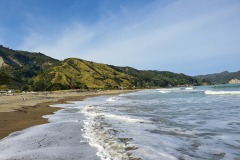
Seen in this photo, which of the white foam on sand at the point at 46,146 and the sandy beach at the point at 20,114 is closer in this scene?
the white foam on sand at the point at 46,146

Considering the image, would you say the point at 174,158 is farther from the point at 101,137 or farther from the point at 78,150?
the point at 101,137

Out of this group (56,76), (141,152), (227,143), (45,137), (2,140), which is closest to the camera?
(141,152)

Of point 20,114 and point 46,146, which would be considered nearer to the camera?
point 46,146

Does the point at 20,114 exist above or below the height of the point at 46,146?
above

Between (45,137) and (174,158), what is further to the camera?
(45,137)

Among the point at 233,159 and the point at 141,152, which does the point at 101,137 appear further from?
the point at 233,159

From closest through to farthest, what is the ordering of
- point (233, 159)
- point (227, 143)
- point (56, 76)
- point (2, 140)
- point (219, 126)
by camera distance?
point (233, 159) < point (227, 143) < point (2, 140) < point (219, 126) < point (56, 76)

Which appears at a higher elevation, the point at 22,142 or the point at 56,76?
the point at 56,76

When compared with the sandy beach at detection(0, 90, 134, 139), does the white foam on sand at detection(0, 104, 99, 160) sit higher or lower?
lower

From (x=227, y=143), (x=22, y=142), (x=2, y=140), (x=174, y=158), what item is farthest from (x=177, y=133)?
(x=2, y=140)

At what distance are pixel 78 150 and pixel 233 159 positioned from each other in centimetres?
450

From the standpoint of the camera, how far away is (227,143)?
9.55 meters

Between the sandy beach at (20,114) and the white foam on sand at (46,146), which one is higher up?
the sandy beach at (20,114)

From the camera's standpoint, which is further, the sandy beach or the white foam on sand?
the sandy beach
